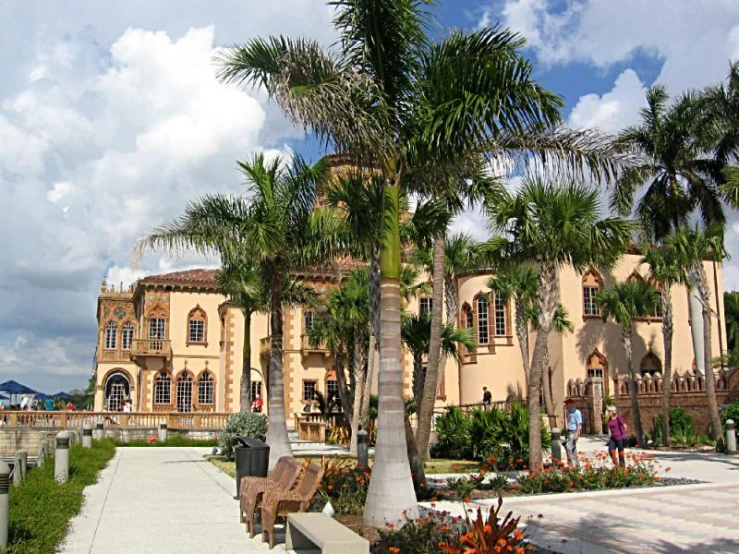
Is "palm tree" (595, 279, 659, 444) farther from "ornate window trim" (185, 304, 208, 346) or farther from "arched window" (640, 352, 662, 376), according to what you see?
"ornate window trim" (185, 304, 208, 346)

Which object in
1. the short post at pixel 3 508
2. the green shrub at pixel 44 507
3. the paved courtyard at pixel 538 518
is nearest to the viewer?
the short post at pixel 3 508

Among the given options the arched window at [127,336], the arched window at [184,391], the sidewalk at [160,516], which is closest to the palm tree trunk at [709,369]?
the sidewalk at [160,516]

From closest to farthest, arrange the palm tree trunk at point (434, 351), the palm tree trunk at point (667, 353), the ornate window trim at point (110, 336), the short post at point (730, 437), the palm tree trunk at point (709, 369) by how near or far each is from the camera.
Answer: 1. the palm tree trunk at point (434, 351)
2. the short post at point (730, 437)
3. the palm tree trunk at point (709, 369)
4. the palm tree trunk at point (667, 353)
5. the ornate window trim at point (110, 336)

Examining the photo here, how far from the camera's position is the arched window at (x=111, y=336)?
2078 inches

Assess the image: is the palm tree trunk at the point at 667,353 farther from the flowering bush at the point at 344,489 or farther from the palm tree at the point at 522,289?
the flowering bush at the point at 344,489

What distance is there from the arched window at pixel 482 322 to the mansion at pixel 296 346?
0.05 meters

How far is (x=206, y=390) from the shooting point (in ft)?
156

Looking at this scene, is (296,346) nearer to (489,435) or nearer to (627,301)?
(627,301)

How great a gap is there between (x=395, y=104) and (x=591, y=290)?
1108 inches

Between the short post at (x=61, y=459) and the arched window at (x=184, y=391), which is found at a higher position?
the arched window at (x=184, y=391)

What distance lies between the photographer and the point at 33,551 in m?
8.06

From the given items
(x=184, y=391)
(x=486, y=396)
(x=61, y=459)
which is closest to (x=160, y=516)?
(x=61, y=459)

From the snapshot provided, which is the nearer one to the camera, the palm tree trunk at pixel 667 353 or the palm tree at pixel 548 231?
the palm tree at pixel 548 231

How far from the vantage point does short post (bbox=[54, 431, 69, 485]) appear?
14477 mm
